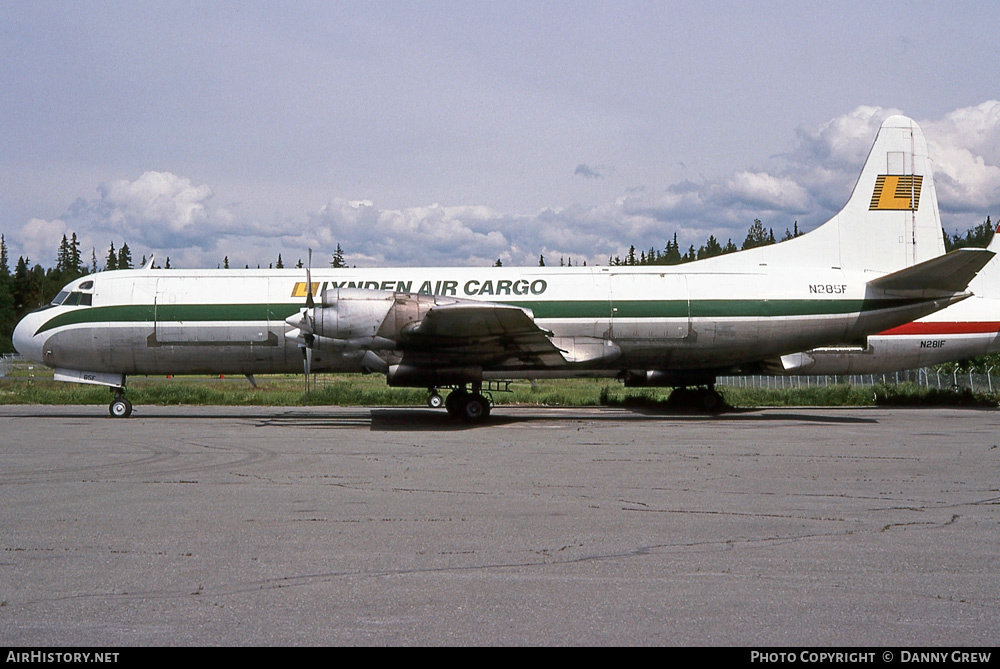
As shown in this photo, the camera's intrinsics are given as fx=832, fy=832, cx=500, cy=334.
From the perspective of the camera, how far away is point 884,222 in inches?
922

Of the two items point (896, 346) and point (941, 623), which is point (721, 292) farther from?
point (941, 623)

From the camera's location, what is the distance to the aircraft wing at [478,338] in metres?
18.3

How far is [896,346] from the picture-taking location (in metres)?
27.2

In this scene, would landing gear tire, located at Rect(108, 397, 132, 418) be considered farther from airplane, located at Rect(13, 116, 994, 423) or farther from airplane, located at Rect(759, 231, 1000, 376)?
airplane, located at Rect(759, 231, 1000, 376)

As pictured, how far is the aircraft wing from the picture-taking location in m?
18.3

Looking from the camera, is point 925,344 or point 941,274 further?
point 925,344

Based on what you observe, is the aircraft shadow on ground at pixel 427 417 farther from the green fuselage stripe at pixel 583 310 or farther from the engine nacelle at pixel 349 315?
the green fuselage stripe at pixel 583 310

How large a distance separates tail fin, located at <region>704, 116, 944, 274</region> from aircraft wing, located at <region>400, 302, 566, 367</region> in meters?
6.69

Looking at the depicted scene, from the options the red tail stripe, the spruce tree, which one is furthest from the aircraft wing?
the spruce tree

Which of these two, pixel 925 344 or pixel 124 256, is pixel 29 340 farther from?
pixel 124 256

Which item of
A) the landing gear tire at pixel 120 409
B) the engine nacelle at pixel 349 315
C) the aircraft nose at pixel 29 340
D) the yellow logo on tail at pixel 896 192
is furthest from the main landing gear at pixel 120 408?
the yellow logo on tail at pixel 896 192

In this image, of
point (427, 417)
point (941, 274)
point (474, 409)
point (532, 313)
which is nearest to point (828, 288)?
point (941, 274)

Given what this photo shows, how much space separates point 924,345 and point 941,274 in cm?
725

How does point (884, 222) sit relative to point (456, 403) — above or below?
above
